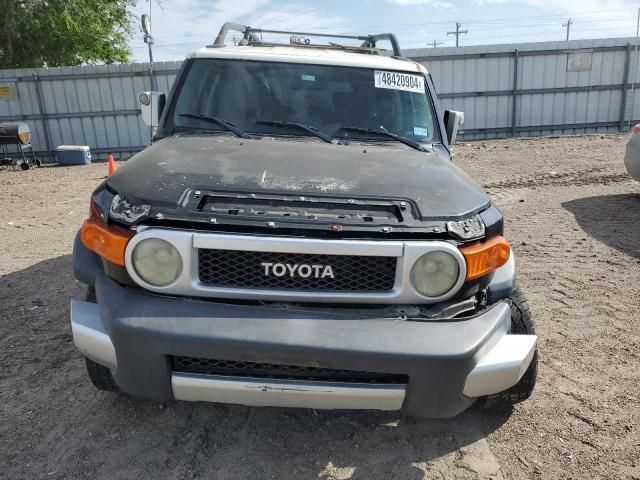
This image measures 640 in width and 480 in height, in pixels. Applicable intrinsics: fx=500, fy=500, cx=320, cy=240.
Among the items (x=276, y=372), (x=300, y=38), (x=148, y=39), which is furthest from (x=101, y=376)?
(x=148, y=39)

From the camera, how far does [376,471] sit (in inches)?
91.9

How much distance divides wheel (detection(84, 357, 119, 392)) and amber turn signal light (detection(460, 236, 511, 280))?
182 centimetres

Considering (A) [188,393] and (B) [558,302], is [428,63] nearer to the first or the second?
(B) [558,302]

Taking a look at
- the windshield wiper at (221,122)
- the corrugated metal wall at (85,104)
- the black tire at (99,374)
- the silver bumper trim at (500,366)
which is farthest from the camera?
the corrugated metal wall at (85,104)

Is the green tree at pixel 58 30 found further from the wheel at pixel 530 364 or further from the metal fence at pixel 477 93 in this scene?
the wheel at pixel 530 364

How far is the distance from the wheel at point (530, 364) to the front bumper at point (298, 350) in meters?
0.35

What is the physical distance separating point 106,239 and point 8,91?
15.6 metres

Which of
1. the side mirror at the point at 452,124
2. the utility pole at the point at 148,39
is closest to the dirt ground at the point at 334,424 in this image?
the side mirror at the point at 452,124

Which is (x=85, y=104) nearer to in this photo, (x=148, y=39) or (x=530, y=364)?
(x=148, y=39)

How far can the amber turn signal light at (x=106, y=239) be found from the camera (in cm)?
210

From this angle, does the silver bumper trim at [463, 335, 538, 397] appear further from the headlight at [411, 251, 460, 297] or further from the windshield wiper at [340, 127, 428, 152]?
the windshield wiper at [340, 127, 428, 152]

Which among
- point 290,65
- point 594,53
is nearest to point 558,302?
point 290,65

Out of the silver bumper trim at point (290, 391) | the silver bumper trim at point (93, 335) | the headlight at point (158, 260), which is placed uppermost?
the headlight at point (158, 260)

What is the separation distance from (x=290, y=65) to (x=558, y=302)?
288cm
